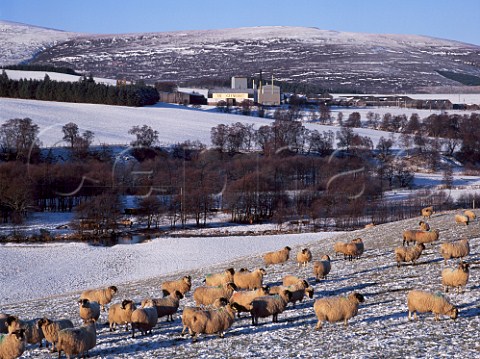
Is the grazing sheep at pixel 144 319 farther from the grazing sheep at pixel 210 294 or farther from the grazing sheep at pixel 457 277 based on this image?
the grazing sheep at pixel 457 277

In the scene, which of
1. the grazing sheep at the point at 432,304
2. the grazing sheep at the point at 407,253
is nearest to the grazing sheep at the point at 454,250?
the grazing sheep at the point at 407,253

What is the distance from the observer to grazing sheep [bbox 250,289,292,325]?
664 inches

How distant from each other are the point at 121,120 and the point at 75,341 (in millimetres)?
97792

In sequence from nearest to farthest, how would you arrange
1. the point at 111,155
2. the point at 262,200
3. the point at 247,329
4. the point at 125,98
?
the point at 247,329
the point at 262,200
the point at 111,155
the point at 125,98

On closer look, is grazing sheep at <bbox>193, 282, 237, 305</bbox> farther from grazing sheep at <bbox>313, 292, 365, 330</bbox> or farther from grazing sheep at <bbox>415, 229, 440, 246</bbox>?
grazing sheep at <bbox>415, 229, 440, 246</bbox>

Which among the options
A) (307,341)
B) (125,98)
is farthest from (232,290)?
(125,98)

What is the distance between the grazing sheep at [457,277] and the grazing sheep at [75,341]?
9664mm

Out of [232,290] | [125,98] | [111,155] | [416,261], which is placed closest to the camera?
[232,290]

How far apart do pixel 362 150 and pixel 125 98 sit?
56.7 metres

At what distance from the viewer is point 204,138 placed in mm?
97625

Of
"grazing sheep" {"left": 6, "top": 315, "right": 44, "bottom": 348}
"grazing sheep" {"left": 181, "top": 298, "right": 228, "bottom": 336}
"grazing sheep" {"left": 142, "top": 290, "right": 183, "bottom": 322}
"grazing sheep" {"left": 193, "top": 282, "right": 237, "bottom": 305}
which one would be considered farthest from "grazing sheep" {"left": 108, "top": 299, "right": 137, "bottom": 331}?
"grazing sheep" {"left": 193, "top": 282, "right": 237, "bottom": 305}

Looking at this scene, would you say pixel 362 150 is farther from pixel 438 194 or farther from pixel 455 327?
pixel 455 327

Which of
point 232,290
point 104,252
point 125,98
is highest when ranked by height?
point 125,98

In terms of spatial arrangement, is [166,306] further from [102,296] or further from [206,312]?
[102,296]
